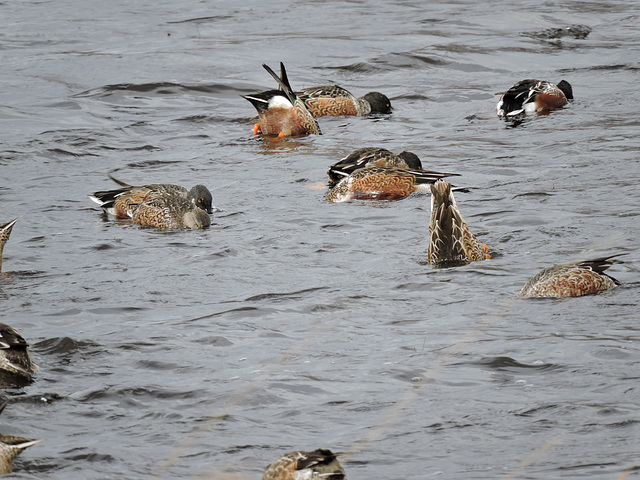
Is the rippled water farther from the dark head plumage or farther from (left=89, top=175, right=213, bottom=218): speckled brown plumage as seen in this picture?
the dark head plumage

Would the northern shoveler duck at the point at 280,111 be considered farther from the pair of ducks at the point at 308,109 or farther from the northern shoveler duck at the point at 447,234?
the northern shoveler duck at the point at 447,234

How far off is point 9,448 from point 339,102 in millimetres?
12572

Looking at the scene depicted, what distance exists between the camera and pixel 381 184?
12.9 meters

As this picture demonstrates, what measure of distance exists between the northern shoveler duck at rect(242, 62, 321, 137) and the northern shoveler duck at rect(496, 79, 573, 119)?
3107mm

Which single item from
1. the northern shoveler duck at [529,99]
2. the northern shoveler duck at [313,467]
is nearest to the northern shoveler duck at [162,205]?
the northern shoveler duck at [529,99]

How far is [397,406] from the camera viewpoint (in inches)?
271

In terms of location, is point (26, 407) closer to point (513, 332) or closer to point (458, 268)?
point (513, 332)

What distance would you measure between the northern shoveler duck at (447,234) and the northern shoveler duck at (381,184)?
9.45 feet

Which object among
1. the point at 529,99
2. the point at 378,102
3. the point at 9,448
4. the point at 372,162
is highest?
the point at 529,99

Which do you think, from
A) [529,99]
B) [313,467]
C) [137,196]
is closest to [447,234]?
[137,196]

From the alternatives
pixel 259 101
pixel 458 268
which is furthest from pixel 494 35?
pixel 458 268

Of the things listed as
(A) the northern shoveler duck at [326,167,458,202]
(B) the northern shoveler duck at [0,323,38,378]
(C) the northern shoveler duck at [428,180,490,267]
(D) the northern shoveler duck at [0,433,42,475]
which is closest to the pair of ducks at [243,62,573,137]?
(A) the northern shoveler duck at [326,167,458,202]

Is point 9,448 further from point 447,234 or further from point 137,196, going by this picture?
point 137,196

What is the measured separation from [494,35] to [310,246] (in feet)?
46.0
